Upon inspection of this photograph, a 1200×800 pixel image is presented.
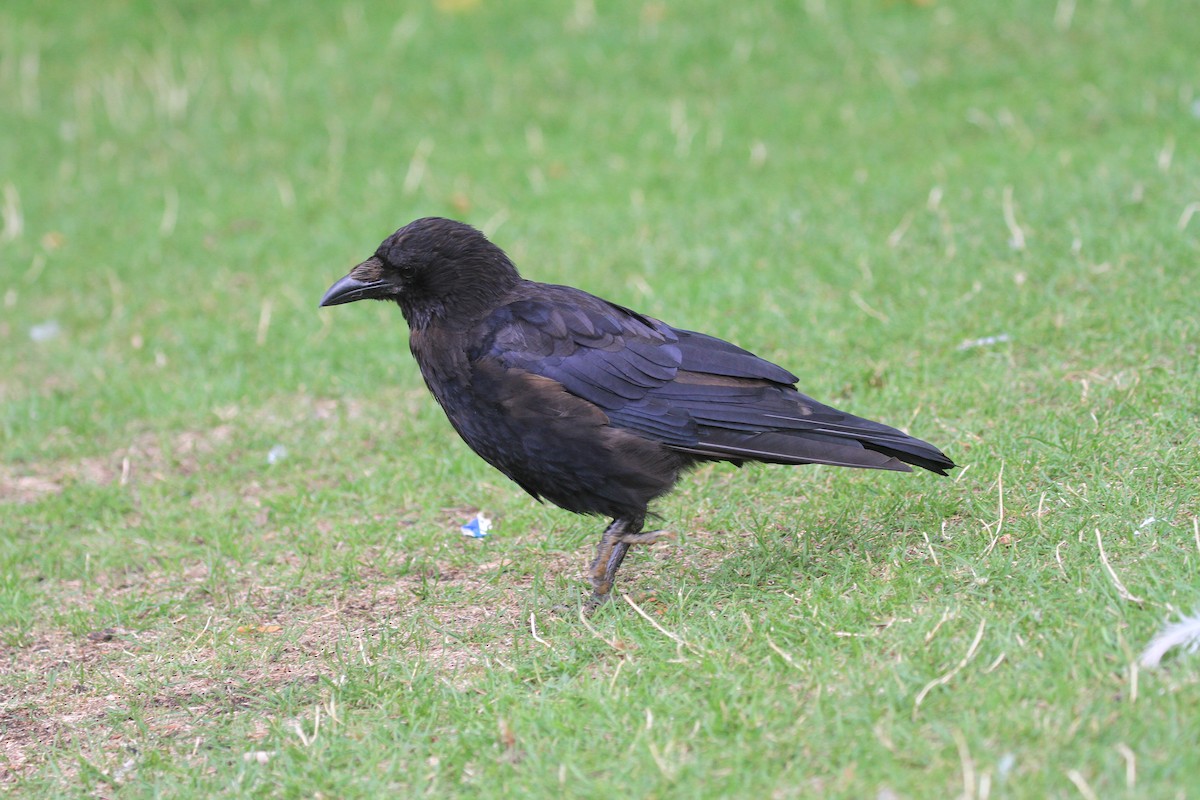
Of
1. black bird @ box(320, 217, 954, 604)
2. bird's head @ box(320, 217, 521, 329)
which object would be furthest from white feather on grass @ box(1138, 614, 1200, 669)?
bird's head @ box(320, 217, 521, 329)

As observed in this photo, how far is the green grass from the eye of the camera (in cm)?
339

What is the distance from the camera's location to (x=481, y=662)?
399cm

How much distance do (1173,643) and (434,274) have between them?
103 inches

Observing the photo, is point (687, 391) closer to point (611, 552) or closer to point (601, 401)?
point (601, 401)

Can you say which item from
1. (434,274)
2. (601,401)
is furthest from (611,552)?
(434,274)

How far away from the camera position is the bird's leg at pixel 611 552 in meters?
4.37

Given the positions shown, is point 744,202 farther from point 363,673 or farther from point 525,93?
point 363,673

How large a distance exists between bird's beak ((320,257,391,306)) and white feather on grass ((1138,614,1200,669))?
2718 mm

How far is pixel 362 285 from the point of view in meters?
4.64

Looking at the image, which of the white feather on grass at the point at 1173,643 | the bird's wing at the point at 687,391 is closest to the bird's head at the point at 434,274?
the bird's wing at the point at 687,391

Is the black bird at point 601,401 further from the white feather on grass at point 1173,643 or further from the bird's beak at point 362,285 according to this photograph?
the white feather on grass at point 1173,643

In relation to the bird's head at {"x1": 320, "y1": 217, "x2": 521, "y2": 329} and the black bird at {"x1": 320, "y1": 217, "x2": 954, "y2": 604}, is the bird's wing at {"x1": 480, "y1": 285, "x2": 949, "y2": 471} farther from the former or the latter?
the bird's head at {"x1": 320, "y1": 217, "x2": 521, "y2": 329}

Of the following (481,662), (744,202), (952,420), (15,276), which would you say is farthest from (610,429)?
(15,276)

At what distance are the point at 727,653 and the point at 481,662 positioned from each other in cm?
78
